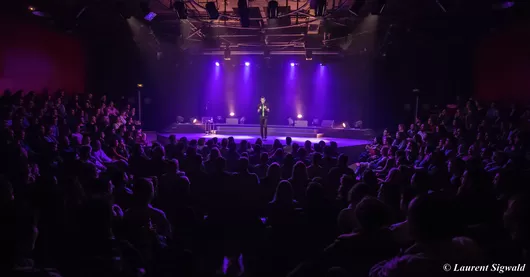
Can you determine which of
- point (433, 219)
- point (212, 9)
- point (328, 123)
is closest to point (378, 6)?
point (212, 9)

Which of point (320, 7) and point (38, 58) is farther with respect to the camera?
point (38, 58)

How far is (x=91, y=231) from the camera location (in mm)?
2406

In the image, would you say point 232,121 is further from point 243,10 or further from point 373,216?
point 373,216

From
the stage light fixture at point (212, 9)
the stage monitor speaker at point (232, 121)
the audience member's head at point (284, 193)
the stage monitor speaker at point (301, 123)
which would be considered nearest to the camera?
the audience member's head at point (284, 193)

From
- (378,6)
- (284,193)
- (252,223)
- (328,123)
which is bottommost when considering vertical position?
(252,223)

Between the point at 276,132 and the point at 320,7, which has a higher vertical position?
the point at 320,7

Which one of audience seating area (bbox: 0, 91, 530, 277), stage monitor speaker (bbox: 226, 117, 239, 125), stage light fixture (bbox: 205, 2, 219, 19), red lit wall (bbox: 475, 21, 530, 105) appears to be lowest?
audience seating area (bbox: 0, 91, 530, 277)

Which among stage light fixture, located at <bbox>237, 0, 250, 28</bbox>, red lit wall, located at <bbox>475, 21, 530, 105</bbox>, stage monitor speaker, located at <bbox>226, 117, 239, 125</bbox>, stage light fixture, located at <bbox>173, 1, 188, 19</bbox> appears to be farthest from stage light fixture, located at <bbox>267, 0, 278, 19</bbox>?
stage monitor speaker, located at <bbox>226, 117, 239, 125</bbox>

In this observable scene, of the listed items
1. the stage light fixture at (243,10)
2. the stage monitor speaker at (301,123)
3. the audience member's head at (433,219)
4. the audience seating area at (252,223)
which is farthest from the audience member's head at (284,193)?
the stage monitor speaker at (301,123)

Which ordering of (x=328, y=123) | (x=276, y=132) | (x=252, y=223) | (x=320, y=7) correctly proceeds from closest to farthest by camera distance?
(x=252, y=223) < (x=320, y=7) < (x=276, y=132) < (x=328, y=123)

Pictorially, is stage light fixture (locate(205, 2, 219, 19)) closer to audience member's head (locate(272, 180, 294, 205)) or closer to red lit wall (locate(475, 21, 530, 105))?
audience member's head (locate(272, 180, 294, 205))

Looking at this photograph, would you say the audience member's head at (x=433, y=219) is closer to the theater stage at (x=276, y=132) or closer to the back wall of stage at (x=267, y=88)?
the theater stage at (x=276, y=132)

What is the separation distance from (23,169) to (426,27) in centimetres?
1115

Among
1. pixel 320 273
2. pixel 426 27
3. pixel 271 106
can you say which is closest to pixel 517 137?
pixel 426 27
